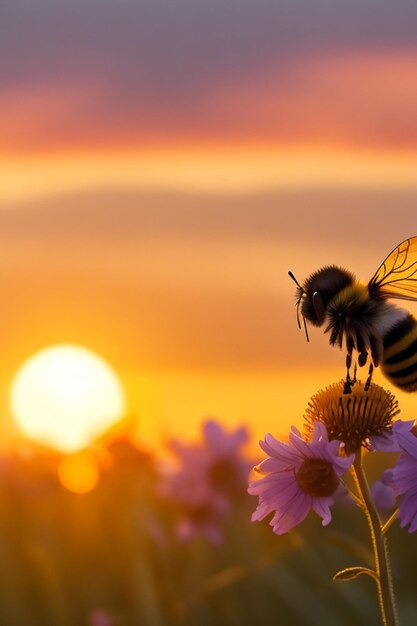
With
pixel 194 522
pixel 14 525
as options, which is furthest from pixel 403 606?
pixel 14 525

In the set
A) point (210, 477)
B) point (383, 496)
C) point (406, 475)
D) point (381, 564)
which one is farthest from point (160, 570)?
point (381, 564)

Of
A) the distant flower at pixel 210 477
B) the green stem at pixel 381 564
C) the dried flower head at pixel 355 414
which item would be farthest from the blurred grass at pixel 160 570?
the green stem at pixel 381 564

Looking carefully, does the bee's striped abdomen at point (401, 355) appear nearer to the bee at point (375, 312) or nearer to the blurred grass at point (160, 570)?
the bee at point (375, 312)

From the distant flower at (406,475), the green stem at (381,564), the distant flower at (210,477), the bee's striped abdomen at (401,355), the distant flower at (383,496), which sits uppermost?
the distant flower at (210,477)

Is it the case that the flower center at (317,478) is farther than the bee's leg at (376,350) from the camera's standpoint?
No

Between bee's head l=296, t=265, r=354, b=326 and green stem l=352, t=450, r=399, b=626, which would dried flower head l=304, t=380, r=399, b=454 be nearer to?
green stem l=352, t=450, r=399, b=626

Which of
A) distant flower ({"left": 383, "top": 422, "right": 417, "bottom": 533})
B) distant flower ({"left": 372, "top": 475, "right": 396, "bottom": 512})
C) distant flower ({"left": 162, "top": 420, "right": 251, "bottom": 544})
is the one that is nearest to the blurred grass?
distant flower ({"left": 162, "top": 420, "right": 251, "bottom": 544})

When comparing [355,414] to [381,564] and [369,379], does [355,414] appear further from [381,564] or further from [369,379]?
[381,564]
